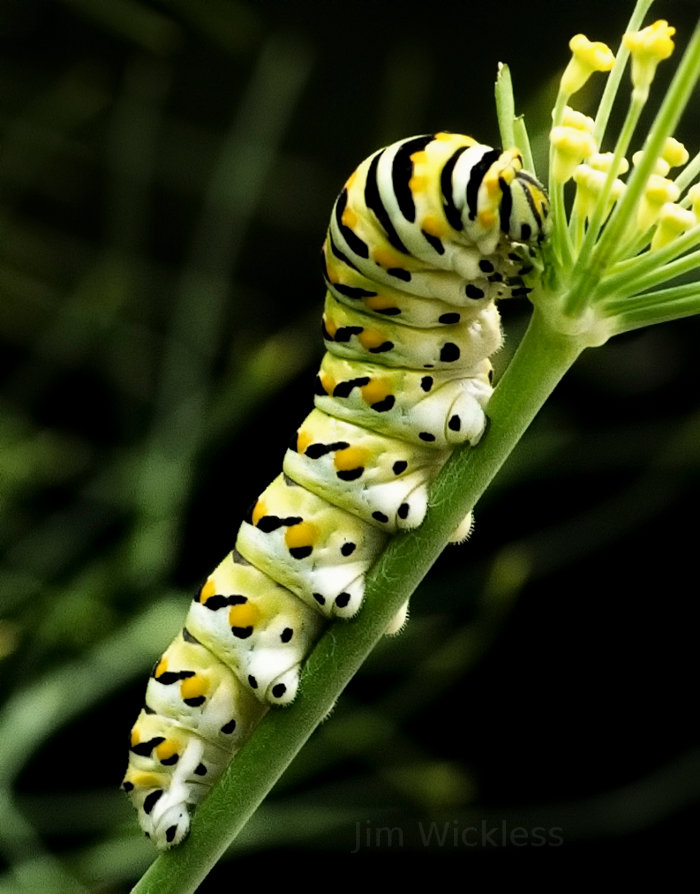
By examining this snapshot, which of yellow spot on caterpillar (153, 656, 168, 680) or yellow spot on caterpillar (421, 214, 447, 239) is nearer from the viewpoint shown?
yellow spot on caterpillar (421, 214, 447, 239)

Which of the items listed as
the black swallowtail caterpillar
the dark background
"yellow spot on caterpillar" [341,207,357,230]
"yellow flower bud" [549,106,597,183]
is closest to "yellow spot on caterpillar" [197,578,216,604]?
the black swallowtail caterpillar

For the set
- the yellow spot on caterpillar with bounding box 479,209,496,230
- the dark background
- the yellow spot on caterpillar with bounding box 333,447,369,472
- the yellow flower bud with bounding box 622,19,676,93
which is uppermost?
the yellow flower bud with bounding box 622,19,676,93

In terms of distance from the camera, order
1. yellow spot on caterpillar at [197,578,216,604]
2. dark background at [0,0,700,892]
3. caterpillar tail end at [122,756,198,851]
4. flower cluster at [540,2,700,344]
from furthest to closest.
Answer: dark background at [0,0,700,892] → yellow spot on caterpillar at [197,578,216,604] → caterpillar tail end at [122,756,198,851] → flower cluster at [540,2,700,344]

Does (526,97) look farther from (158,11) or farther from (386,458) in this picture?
(386,458)

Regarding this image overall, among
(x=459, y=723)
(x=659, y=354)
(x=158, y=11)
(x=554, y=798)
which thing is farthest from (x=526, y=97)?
(x=554, y=798)

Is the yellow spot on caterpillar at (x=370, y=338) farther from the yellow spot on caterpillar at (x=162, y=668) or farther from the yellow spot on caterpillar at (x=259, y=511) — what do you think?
the yellow spot on caterpillar at (x=162, y=668)

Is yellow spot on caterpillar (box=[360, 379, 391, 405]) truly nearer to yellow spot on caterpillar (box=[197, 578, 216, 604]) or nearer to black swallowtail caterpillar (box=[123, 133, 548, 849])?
black swallowtail caterpillar (box=[123, 133, 548, 849])

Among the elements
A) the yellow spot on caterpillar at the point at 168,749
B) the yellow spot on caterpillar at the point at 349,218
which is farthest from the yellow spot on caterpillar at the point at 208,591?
the yellow spot on caterpillar at the point at 349,218
